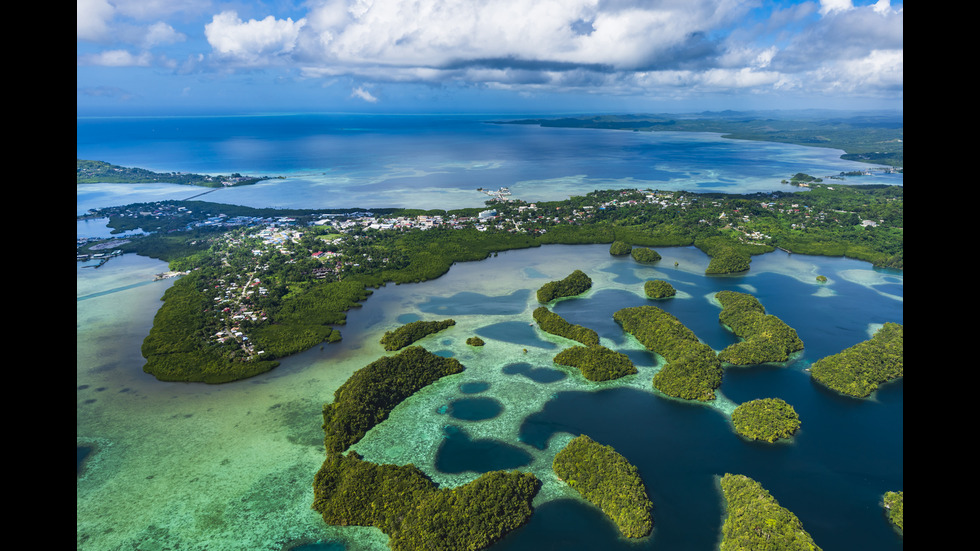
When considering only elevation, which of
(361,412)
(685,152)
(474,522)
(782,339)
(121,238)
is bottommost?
(474,522)

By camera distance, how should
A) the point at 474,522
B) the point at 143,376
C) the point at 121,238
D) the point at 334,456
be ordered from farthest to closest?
the point at 121,238 → the point at 143,376 → the point at 334,456 → the point at 474,522

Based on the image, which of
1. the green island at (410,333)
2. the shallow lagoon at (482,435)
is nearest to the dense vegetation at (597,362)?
the shallow lagoon at (482,435)

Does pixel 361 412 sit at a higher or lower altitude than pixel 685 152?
lower

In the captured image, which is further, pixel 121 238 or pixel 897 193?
pixel 897 193

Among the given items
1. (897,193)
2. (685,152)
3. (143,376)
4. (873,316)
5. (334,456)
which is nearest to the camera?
(334,456)

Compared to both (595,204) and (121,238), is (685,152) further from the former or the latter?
(121,238)

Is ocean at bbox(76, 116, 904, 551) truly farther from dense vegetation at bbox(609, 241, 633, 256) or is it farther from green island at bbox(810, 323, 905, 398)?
dense vegetation at bbox(609, 241, 633, 256)

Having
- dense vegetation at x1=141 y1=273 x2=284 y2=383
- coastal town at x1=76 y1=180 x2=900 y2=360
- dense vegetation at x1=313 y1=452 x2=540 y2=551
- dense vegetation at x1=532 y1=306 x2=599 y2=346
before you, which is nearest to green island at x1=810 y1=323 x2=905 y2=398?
dense vegetation at x1=532 y1=306 x2=599 y2=346

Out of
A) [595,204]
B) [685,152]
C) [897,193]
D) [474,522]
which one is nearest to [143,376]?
[474,522]

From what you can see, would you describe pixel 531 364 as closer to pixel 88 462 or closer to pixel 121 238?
pixel 88 462
